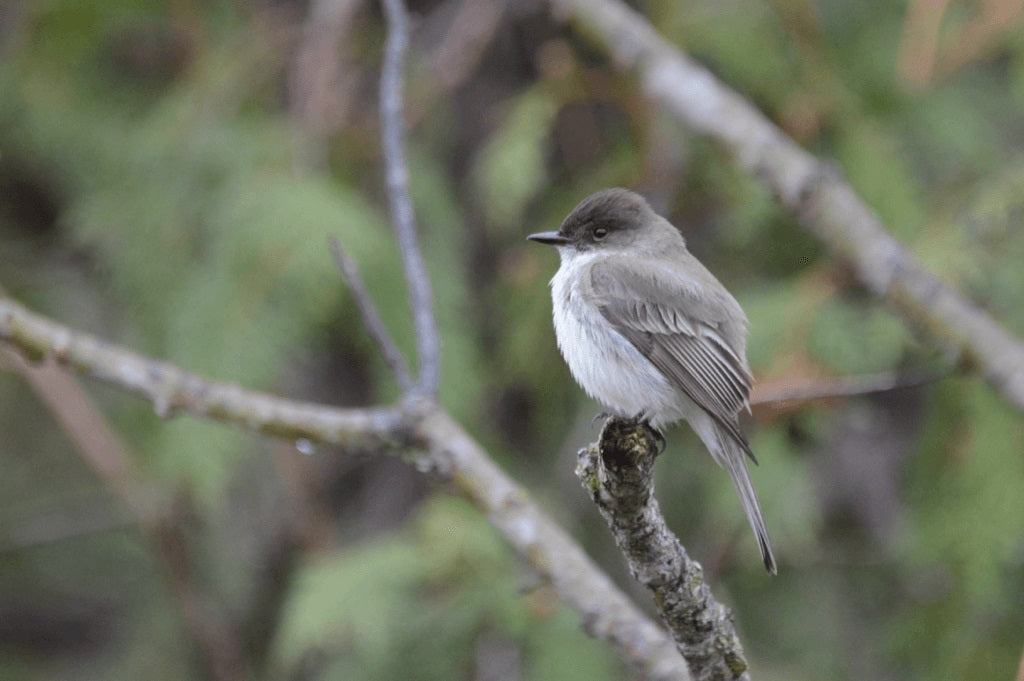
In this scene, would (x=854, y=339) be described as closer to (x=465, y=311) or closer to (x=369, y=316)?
(x=465, y=311)

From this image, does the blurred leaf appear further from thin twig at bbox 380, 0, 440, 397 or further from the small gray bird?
thin twig at bbox 380, 0, 440, 397

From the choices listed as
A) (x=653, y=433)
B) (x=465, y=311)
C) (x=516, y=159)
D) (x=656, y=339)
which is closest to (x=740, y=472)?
(x=656, y=339)

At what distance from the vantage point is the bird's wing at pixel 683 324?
285 cm

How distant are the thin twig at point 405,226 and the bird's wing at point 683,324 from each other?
526mm

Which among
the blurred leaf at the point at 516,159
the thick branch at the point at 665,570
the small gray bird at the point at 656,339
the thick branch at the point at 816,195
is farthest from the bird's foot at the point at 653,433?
the blurred leaf at the point at 516,159

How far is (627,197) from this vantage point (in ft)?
11.2

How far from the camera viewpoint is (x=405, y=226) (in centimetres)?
288

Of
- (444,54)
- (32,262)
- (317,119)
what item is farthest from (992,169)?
(32,262)

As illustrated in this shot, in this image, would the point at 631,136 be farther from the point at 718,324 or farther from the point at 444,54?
the point at 718,324

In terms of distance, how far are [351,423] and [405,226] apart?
51 centimetres

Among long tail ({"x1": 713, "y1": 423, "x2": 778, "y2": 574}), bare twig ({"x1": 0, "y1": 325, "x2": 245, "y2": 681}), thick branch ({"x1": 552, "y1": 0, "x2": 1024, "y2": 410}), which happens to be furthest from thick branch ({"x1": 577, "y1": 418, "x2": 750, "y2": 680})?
bare twig ({"x1": 0, "y1": 325, "x2": 245, "y2": 681})

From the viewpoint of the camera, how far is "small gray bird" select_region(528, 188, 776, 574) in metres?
2.85

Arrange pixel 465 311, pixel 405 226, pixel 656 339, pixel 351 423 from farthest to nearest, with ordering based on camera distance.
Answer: pixel 465 311
pixel 656 339
pixel 405 226
pixel 351 423

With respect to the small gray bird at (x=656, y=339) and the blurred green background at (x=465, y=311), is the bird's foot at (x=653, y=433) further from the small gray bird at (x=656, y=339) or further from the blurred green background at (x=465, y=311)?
the blurred green background at (x=465, y=311)
